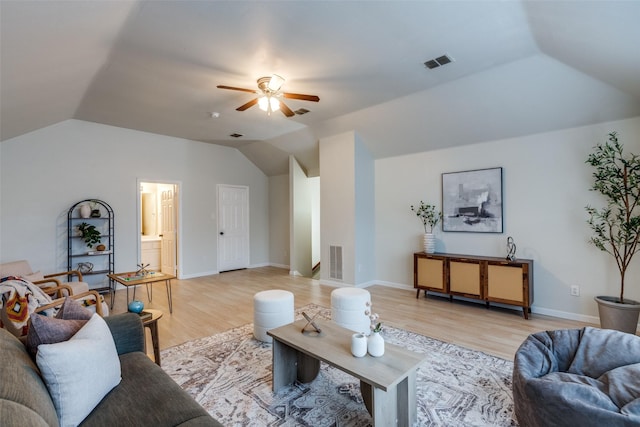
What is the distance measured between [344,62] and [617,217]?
3.64 metres

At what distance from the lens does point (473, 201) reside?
15.3 feet

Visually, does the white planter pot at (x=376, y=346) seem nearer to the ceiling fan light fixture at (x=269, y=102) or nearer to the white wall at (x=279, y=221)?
the ceiling fan light fixture at (x=269, y=102)

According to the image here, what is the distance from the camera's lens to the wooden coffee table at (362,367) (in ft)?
5.54

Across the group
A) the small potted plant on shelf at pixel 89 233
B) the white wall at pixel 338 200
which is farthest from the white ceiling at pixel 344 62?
the small potted plant on shelf at pixel 89 233

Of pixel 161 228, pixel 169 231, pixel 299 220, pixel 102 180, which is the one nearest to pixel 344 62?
pixel 299 220

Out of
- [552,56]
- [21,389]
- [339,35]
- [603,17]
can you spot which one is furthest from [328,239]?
[21,389]

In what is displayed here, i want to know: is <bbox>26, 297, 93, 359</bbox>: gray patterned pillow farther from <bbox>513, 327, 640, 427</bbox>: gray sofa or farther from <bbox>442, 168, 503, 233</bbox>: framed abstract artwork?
<bbox>442, 168, 503, 233</bbox>: framed abstract artwork

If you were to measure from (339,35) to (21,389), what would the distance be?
10.1ft

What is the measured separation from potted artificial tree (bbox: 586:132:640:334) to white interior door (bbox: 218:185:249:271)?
259 inches

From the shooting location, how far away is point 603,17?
2.19 metres

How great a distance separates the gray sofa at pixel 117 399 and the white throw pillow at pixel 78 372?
36 mm

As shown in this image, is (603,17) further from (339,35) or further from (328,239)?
(328,239)

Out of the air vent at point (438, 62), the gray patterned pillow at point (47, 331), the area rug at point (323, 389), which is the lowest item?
the area rug at point (323, 389)

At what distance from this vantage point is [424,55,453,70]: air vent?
3.17 metres
